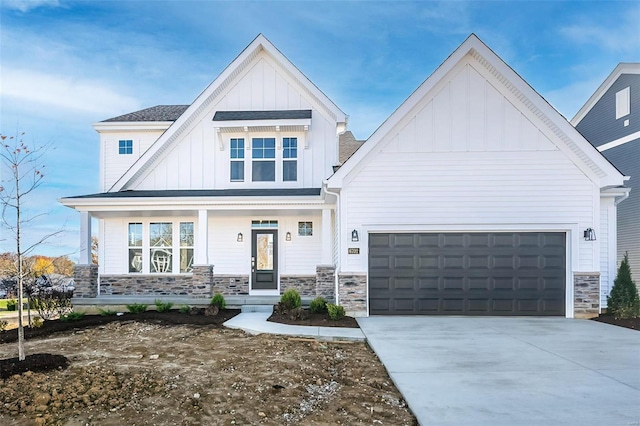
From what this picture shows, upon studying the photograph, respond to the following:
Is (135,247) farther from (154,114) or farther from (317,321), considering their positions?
(317,321)

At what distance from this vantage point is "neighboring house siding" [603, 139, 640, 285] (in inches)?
633

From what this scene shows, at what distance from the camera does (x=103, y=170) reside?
15.1 m

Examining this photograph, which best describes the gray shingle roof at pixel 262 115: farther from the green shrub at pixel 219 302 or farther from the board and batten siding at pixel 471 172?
the green shrub at pixel 219 302

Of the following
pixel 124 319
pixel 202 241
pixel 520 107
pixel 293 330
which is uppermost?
pixel 520 107

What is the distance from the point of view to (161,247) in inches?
541

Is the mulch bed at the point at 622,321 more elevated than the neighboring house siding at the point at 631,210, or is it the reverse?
the neighboring house siding at the point at 631,210

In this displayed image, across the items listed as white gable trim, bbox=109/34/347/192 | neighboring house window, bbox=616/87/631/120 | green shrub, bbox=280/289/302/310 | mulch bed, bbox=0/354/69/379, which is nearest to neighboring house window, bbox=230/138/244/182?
white gable trim, bbox=109/34/347/192

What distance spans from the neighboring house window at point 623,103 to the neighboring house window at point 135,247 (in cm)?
1975

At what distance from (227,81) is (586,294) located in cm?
1266

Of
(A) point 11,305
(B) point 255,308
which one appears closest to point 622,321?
(B) point 255,308

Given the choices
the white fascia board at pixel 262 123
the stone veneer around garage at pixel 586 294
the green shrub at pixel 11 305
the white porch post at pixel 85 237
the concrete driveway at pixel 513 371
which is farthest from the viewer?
the green shrub at pixel 11 305

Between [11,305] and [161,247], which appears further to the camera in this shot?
[11,305]

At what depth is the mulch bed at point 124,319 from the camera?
905 centimetres

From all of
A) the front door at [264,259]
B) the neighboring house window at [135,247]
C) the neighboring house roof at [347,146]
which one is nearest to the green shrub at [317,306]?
the front door at [264,259]
